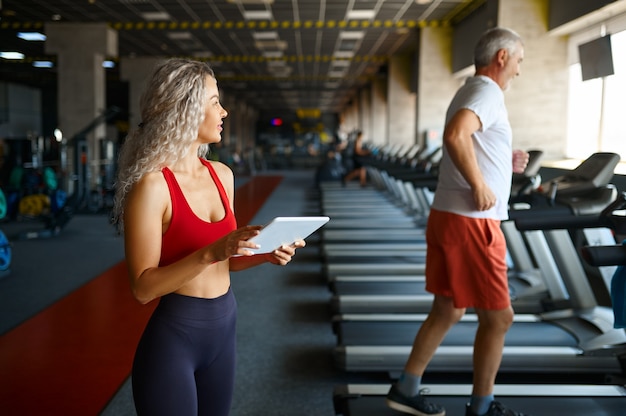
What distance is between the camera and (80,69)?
12.1 metres

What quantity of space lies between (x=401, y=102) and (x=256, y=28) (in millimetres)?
4799

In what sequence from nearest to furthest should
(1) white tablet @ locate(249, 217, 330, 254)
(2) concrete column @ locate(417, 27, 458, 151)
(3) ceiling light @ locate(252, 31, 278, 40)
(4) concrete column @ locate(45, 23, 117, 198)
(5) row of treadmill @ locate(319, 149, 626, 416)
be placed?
(1) white tablet @ locate(249, 217, 330, 254) < (5) row of treadmill @ locate(319, 149, 626, 416) < (2) concrete column @ locate(417, 27, 458, 151) < (4) concrete column @ locate(45, 23, 117, 198) < (3) ceiling light @ locate(252, 31, 278, 40)

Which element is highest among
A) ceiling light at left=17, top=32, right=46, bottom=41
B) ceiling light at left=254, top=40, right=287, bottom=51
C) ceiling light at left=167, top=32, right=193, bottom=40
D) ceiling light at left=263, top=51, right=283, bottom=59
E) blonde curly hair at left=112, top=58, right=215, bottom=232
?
ceiling light at left=263, top=51, right=283, bottom=59

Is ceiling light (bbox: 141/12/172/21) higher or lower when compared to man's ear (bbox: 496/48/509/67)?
higher

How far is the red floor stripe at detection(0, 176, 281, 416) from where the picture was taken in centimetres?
279

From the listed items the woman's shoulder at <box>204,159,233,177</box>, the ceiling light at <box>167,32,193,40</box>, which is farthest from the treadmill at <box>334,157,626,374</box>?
the ceiling light at <box>167,32,193,40</box>

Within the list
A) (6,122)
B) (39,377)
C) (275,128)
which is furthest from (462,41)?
(275,128)

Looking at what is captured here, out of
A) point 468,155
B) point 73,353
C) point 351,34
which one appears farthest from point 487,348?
point 351,34

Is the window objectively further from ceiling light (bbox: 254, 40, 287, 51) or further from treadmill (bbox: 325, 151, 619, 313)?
ceiling light (bbox: 254, 40, 287, 51)

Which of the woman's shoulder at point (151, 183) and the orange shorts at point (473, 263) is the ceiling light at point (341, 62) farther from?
the woman's shoulder at point (151, 183)

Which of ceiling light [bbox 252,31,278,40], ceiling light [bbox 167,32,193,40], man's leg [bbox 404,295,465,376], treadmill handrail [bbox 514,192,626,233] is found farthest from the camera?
ceiling light [bbox 167,32,193,40]

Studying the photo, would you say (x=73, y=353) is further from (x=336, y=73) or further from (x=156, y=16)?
(x=336, y=73)

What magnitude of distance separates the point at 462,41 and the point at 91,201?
6.84 metres

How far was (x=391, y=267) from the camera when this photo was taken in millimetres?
4957
